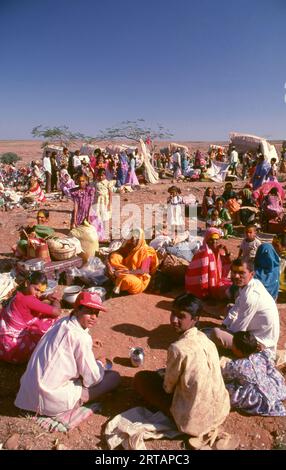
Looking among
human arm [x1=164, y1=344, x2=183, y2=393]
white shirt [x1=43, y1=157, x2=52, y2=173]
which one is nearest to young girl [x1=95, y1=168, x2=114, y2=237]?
white shirt [x1=43, y1=157, x2=52, y2=173]

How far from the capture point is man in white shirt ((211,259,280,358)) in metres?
3.82

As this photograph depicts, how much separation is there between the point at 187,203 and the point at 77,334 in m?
9.18

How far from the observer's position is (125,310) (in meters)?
5.34

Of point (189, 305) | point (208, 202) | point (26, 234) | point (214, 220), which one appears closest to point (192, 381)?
point (189, 305)

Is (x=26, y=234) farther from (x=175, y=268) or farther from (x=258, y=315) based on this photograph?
(x=258, y=315)

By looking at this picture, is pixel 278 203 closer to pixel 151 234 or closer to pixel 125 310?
pixel 151 234

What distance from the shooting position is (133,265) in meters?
5.95

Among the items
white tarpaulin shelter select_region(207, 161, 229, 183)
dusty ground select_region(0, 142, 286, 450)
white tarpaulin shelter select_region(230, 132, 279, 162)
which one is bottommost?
dusty ground select_region(0, 142, 286, 450)

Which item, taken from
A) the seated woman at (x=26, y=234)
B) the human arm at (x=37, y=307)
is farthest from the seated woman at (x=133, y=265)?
the human arm at (x=37, y=307)

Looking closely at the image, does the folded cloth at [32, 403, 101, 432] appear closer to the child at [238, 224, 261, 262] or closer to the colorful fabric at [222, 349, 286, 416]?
the colorful fabric at [222, 349, 286, 416]

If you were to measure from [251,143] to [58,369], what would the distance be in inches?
869

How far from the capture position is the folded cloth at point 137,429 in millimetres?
2994

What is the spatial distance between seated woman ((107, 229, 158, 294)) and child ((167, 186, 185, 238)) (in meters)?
3.49

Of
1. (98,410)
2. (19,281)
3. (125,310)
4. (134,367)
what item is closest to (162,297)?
(125,310)
